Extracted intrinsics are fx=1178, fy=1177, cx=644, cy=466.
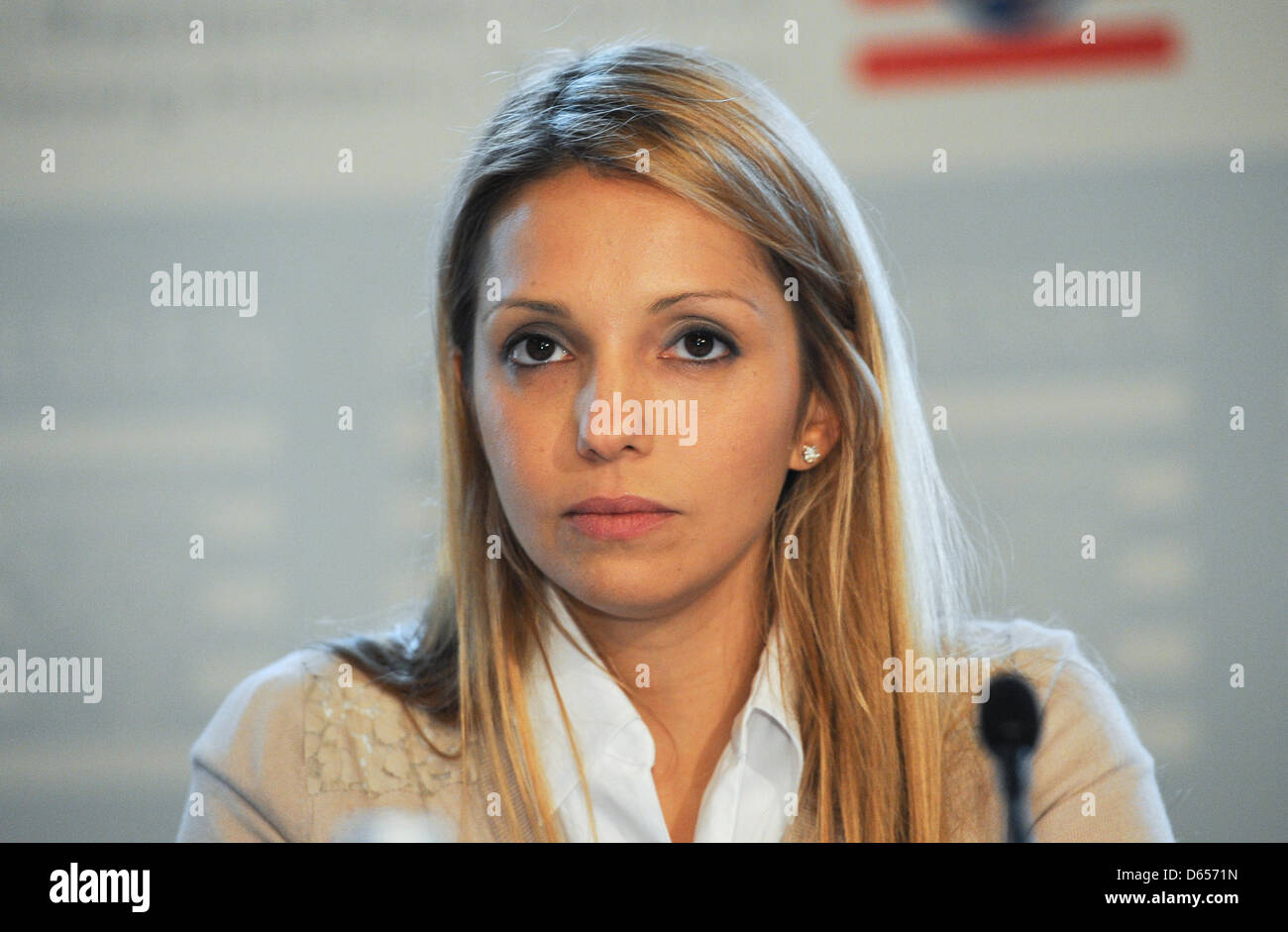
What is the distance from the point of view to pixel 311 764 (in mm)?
1410

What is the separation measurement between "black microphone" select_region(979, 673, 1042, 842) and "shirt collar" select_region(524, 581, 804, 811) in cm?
23

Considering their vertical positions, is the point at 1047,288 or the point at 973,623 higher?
the point at 1047,288

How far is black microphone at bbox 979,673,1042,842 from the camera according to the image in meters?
1.39

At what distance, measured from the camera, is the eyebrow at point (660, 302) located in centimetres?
132

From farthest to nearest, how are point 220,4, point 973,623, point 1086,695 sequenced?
point 220,4 < point 973,623 < point 1086,695

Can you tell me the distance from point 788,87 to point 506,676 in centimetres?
98

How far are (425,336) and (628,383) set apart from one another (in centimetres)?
49

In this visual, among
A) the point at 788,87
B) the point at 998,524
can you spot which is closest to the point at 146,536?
the point at 788,87

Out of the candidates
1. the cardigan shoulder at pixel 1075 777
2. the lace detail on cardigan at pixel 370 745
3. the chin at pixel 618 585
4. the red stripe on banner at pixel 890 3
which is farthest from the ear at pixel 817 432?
the red stripe on banner at pixel 890 3

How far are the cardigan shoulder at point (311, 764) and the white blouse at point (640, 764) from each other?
0.45 feet

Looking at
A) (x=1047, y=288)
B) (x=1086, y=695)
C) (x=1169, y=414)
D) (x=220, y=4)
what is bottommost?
(x=1086, y=695)

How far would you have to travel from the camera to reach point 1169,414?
1.79m

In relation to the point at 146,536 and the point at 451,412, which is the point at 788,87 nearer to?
the point at 451,412

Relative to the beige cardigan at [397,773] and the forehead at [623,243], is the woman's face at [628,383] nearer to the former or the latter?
the forehead at [623,243]
